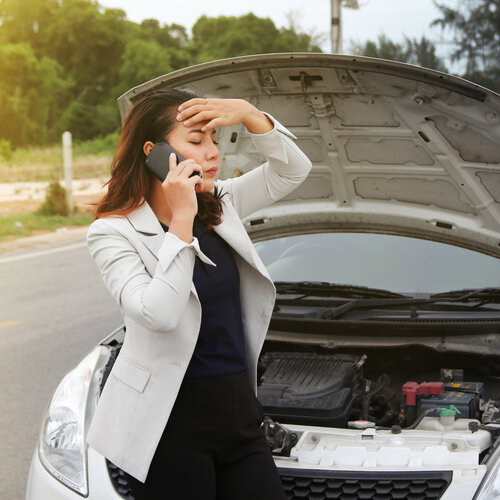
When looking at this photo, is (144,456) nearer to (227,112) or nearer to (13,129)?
(227,112)

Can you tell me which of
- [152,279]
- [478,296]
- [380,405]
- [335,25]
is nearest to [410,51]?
[335,25]

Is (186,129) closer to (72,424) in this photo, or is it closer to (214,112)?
(214,112)

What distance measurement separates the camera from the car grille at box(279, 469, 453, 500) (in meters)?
2.67

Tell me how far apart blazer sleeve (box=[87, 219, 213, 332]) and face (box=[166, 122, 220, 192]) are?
26 centimetres

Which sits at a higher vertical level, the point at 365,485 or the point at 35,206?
the point at 365,485

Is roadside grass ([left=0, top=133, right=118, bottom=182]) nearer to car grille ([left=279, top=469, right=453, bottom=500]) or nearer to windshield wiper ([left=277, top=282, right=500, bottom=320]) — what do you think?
windshield wiper ([left=277, top=282, right=500, bottom=320])

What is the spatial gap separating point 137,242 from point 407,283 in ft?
7.13

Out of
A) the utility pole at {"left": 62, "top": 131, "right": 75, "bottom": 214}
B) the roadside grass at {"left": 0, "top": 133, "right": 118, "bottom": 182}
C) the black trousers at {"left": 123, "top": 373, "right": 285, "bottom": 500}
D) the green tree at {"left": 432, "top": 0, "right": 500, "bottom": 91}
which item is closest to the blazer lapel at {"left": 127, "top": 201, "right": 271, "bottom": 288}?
the black trousers at {"left": 123, "top": 373, "right": 285, "bottom": 500}

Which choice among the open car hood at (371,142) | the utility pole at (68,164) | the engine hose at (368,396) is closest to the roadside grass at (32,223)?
the utility pole at (68,164)

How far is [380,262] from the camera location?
438 cm

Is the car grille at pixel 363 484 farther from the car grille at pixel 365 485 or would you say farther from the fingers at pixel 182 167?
the fingers at pixel 182 167

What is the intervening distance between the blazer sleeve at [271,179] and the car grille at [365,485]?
0.92 m

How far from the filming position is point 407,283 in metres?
4.25

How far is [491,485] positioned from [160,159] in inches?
55.7
